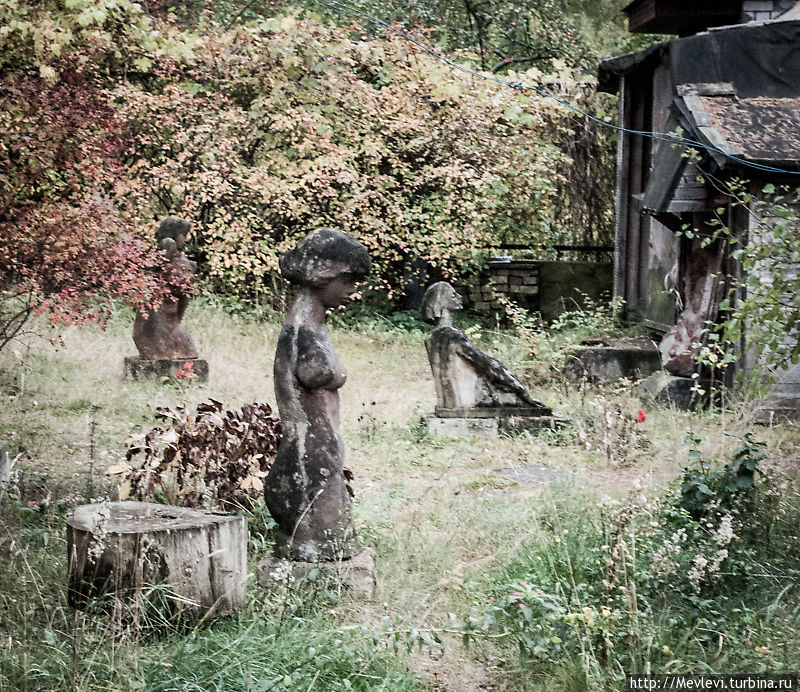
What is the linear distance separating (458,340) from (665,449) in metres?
2.09

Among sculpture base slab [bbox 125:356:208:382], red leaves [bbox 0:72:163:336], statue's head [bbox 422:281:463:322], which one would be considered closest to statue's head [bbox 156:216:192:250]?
sculpture base slab [bbox 125:356:208:382]

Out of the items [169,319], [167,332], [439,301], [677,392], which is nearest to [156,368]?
[167,332]

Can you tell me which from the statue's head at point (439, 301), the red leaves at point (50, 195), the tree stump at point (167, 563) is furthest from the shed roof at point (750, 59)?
the tree stump at point (167, 563)

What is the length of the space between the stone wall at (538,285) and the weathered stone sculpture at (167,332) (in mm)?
6721

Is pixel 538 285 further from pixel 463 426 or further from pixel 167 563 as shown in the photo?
pixel 167 563

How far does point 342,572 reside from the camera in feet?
14.2

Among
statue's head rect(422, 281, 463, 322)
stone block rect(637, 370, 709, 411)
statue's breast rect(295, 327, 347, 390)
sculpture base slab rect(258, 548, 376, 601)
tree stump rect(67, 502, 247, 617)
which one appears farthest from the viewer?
stone block rect(637, 370, 709, 411)

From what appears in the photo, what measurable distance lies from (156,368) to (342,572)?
614cm

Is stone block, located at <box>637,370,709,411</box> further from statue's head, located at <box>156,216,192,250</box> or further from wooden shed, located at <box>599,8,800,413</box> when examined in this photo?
statue's head, located at <box>156,216,192,250</box>

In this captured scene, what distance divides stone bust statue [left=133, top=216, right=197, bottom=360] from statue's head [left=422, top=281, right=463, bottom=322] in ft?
9.29

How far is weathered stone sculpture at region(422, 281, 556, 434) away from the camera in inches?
331

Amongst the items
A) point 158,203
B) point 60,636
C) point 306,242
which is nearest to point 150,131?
point 158,203

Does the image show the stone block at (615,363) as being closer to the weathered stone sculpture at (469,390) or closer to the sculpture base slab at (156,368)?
the weathered stone sculpture at (469,390)

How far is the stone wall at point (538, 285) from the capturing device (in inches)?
611
